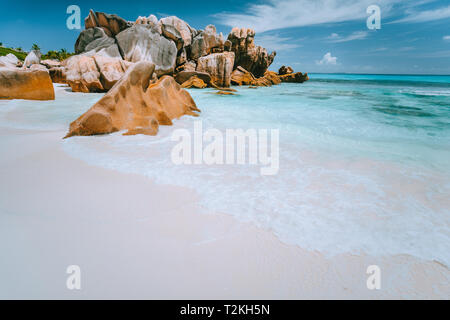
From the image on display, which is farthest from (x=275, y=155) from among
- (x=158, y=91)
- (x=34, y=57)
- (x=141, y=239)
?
(x=34, y=57)

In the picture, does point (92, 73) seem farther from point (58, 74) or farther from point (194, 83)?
point (194, 83)

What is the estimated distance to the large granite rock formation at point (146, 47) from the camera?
846 inches

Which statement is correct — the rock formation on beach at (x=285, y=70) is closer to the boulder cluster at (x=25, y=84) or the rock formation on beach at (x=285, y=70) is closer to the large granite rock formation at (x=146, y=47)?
the large granite rock formation at (x=146, y=47)

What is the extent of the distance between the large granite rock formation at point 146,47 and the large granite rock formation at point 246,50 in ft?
40.2

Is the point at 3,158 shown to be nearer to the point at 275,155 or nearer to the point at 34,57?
the point at 275,155

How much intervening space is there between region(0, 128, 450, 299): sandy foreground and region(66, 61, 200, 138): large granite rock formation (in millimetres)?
2403

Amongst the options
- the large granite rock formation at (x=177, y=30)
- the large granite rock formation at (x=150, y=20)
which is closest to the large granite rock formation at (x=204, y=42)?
the large granite rock formation at (x=177, y=30)

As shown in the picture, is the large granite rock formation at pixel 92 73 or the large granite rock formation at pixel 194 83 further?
the large granite rock formation at pixel 194 83

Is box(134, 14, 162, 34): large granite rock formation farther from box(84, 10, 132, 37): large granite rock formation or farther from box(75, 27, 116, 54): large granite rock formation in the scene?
box(75, 27, 116, 54): large granite rock formation

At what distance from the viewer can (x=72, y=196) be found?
241 cm

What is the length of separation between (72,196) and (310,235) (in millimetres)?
2320

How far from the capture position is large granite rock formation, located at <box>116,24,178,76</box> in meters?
21.5

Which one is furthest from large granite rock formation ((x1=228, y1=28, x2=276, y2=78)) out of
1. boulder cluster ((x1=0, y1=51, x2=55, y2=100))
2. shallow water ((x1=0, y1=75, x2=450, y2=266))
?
shallow water ((x1=0, y1=75, x2=450, y2=266))

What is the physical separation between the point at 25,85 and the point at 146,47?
1466 cm
